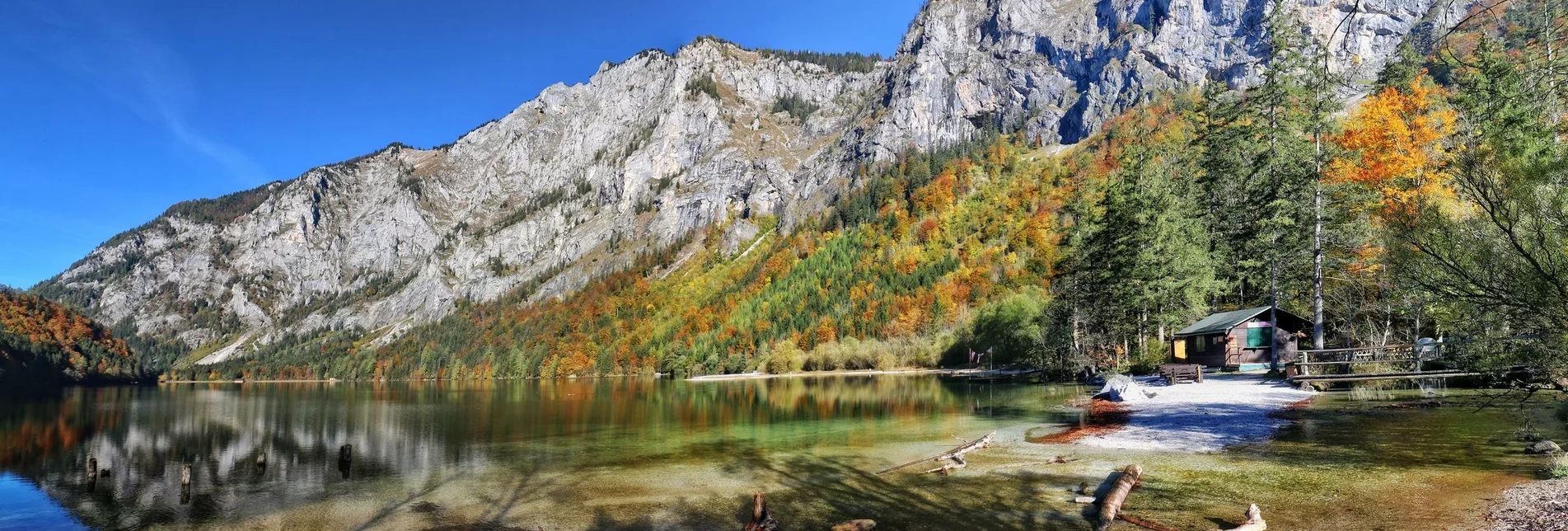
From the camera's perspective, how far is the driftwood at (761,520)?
13.6 meters

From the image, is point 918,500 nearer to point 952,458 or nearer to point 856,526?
point 856,526

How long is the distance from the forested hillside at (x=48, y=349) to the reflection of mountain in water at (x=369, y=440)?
12367 cm

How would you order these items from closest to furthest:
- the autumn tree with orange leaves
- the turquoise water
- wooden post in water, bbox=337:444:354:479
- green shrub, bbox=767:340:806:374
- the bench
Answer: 1. the turquoise water
2. wooden post in water, bbox=337:444:354:479
3. the autumn tree with orange leaves
4. the bench
5. green shrub, bbox=767:340:806:374

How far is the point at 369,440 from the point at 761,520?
2909cm

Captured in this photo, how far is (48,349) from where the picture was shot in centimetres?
16262

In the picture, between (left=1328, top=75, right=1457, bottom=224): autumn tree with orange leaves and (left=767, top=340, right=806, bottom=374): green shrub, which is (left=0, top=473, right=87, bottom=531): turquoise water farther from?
(left=767, top=340, right=806, bottom=374): green shrub

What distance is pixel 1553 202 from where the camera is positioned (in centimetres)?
1126

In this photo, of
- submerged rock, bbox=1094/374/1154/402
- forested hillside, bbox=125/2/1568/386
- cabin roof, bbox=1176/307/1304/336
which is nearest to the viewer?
forested hillside, bbox=125/2/1568/386

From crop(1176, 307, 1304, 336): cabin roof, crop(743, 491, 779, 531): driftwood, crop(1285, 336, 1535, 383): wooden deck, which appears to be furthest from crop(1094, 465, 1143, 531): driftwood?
crop(1176, 307, 1304, 336): cabin roof

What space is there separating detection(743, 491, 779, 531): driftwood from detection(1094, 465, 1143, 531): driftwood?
232 inches

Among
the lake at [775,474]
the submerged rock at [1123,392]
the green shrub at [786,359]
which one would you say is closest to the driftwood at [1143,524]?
the lake at [775,474]

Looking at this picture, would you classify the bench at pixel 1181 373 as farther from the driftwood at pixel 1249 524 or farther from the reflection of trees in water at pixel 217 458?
the reflection of trees in water at pixel 217 458

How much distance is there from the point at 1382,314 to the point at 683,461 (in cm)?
3953

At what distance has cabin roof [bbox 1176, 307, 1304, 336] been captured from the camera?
138ft
